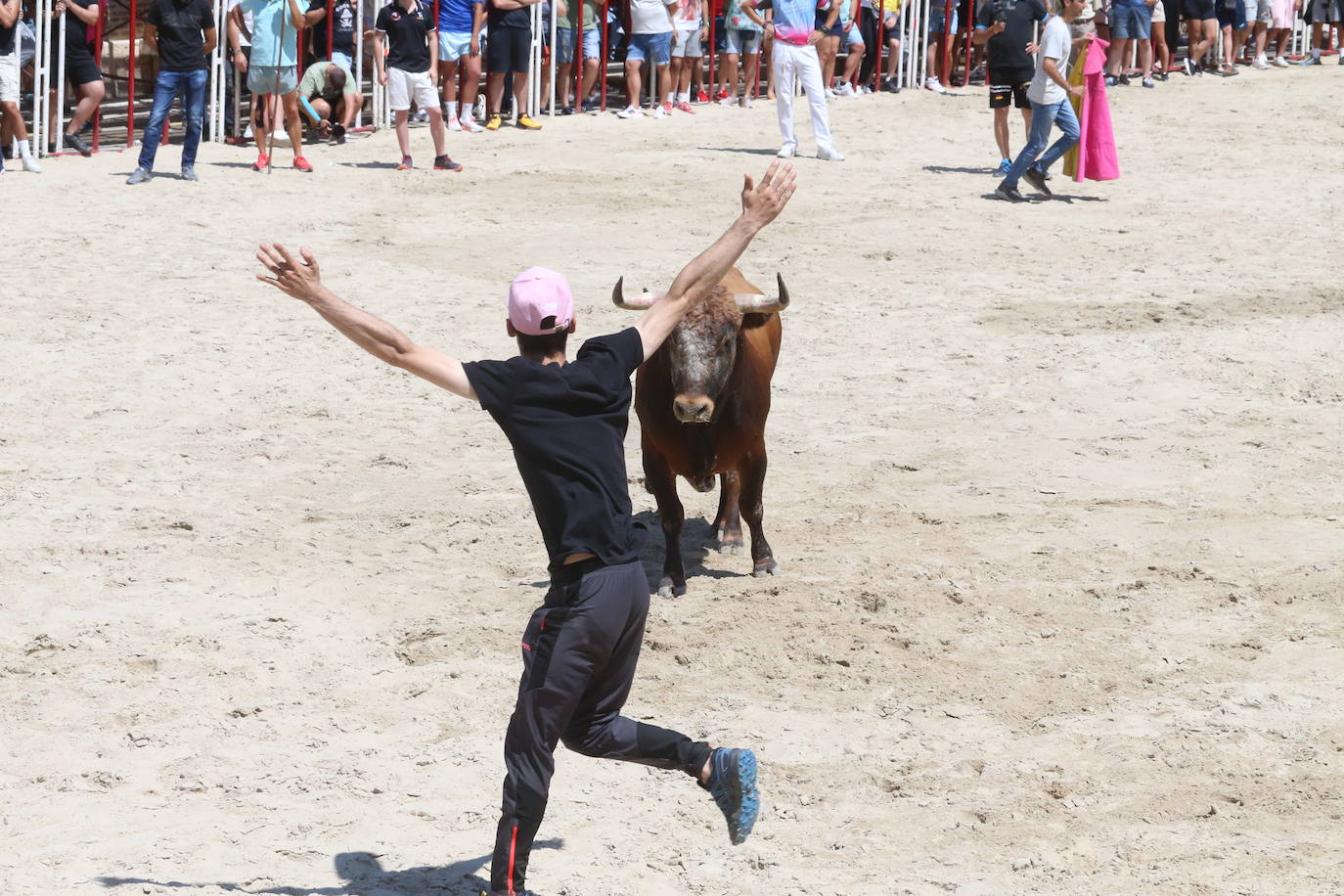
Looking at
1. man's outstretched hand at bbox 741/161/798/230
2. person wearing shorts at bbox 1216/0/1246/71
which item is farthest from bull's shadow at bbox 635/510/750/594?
person wearing shorts at bbox 1216/0/1246/71

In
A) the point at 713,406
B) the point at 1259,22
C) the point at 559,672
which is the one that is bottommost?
the point at 559,672

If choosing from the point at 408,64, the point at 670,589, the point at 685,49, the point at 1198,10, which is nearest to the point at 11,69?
the point at 408,64

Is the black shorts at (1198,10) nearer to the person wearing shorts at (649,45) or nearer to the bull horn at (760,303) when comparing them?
the person wearing shorts at (649,45)

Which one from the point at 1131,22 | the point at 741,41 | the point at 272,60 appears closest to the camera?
the point at 272,60

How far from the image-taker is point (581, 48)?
20.9 m

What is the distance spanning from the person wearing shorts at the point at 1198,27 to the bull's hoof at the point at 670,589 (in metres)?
19.4

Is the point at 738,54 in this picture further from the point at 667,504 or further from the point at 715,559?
the point at 667,504

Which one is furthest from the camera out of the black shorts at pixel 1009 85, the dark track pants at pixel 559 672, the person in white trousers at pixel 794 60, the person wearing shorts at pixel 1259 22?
the person wearing shorts at pixel 1259 22

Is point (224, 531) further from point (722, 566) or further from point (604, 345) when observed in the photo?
point (604, 345)

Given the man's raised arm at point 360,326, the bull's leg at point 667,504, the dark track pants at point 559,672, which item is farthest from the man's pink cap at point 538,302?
the bull's leg at point 667,504

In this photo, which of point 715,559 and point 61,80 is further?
point 61,80

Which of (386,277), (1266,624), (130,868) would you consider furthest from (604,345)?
(386,277)

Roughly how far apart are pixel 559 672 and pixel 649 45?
54.3 feet

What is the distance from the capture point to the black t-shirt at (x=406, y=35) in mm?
16781
